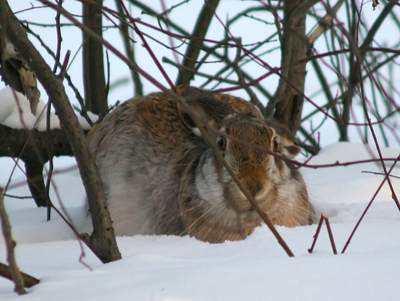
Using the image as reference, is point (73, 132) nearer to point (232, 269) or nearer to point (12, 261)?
point (12, 261)

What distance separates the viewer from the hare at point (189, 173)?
303 centimetres

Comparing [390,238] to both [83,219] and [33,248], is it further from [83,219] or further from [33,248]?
[83,219]

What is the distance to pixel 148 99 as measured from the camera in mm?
4562

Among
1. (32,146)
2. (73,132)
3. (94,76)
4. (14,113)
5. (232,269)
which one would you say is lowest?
(232,269)

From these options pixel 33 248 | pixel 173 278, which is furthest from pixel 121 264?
pixel 33 248

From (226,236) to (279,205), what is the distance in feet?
1.34

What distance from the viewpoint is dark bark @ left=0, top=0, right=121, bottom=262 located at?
7.45ft

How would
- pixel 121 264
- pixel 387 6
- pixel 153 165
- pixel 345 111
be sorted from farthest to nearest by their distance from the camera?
pixel 345 111
pixel 387 6
pixel 153 165
pixel 121 264

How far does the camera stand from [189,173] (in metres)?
3.71

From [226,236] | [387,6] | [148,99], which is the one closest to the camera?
[226,236]

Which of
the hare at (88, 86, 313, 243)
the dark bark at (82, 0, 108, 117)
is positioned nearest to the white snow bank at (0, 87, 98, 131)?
the hare at (88, 86, 313, 243)

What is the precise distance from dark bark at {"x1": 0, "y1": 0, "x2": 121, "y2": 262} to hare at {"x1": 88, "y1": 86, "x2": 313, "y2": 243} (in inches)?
22.0

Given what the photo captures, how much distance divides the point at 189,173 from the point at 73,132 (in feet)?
4.86

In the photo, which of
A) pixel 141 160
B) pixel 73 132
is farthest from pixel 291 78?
pixel 73 132
